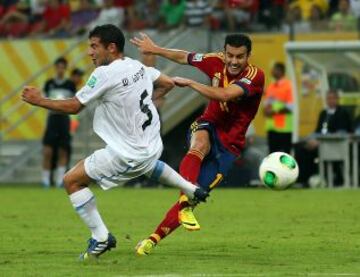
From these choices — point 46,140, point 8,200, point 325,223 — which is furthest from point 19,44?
point 325,223

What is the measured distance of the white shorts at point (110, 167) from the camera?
1118cm

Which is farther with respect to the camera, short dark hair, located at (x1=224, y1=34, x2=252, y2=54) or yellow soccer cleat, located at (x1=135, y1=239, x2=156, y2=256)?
short dark hair, located at (x1=224, y1=34, x2=252, y2=54)

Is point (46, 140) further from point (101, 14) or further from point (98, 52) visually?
point (98, 52)

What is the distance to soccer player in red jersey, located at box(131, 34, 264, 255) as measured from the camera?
39.2ft

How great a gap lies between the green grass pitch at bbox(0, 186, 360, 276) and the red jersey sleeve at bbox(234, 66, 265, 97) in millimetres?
1584

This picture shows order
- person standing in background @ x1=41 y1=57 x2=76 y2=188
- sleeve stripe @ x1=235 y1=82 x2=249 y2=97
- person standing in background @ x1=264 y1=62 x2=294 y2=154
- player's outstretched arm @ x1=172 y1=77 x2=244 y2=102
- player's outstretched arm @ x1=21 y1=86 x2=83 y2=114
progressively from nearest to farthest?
player's outstretched arm @ x1=21 y1=86 x2=83 y2=114
player's outstretched arm @ x1=172 y1=77 x2=244 y2=102
sleeve stripe @ x1=235 y1=82 x2=249 y2=97
person standing in background @ x1=264 y1=62 x2=294 y2=154
person standing in background @ x1=41 y1=57 x2=76 y2=188

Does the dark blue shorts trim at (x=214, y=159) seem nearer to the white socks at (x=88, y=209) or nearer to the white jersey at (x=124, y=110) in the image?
the white jersey at (x=124, y=110)

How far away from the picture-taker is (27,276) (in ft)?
33.4

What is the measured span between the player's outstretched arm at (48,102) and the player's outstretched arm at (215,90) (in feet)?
3.29

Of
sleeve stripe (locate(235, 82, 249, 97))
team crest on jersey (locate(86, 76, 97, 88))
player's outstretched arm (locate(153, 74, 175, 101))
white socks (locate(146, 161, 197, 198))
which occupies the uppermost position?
team crest on jersey (locate(86, 76, 97, 88))

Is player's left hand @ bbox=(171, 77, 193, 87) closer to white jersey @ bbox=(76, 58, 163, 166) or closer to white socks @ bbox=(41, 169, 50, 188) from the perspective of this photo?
white jersey @ bbox=(76, 58, 163, 166)

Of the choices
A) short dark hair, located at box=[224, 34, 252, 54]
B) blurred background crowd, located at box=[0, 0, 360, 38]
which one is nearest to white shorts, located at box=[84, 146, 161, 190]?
short dark hair, located at box=[224, 34, 252, 54]

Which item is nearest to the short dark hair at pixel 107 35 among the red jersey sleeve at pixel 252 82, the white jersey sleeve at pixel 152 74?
the white jersey sleeve at pixel 152 74

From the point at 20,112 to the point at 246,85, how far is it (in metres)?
18.1
